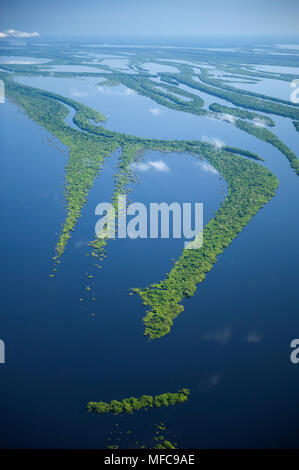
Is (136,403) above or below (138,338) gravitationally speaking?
below

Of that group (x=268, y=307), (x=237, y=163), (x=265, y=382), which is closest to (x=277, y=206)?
(x=237, y=163)

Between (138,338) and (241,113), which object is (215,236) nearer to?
(138,338)

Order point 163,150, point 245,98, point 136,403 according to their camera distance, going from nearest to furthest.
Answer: point 136,403 → point 163,150 → point 245,98

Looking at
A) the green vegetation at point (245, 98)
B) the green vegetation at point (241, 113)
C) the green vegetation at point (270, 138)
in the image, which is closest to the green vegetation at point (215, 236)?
the green vegetation at point (270, 138)

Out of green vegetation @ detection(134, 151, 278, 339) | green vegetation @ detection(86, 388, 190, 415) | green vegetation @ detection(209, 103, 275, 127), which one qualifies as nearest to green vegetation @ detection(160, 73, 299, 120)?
green vegetation @ detection(209, 103, 275, 127)

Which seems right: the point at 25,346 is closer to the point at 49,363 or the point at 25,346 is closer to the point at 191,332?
the point at 49,363

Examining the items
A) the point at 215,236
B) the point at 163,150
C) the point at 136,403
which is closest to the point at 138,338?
the point at 136,403

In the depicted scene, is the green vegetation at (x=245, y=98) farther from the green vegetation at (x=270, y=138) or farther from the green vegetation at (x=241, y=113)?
the green vegetation at (x=270, y=138)
